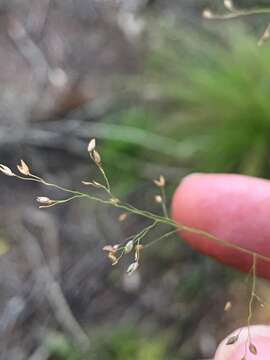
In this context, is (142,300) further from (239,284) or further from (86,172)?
(86,172)

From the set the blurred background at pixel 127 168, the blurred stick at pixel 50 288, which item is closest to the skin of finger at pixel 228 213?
the blurred background at pixel 127 168

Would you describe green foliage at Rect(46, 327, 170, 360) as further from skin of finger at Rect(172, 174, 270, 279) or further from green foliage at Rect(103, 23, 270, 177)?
green foliage at Rect(103, 23, 270, 177)

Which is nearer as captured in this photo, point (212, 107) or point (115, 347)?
point (115, 347)

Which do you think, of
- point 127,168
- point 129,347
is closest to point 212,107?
point 127,168

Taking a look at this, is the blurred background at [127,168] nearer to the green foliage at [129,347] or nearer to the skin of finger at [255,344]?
the green foliage at [129,347]

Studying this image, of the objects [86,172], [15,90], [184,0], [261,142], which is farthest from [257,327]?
[184,0]

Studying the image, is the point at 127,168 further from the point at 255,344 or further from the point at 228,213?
the point at 255,344
